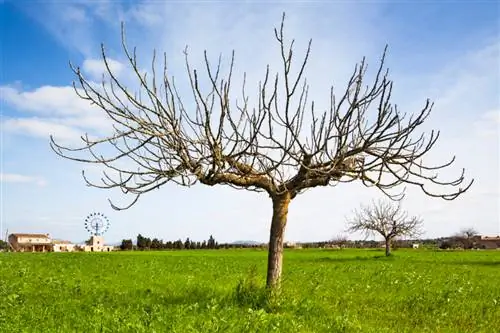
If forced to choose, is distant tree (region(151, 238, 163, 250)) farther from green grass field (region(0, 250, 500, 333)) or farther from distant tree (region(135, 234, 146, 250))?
green grass field (region(0, 250, 500, 333))

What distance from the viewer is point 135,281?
1822cm

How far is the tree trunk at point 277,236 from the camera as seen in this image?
11734 millimetres

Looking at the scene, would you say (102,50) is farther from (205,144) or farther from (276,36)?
(276,36)

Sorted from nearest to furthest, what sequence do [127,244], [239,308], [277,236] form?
[239,308] < [277,236] < [127,244]

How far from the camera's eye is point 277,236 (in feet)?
38.7

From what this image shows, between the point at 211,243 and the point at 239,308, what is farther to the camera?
Answer: the point at 211,243

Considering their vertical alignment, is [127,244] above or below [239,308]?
below

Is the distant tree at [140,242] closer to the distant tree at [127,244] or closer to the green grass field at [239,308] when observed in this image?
the distant tree at [127,244]

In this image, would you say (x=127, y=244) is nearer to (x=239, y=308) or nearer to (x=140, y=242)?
(x=140, y=242)

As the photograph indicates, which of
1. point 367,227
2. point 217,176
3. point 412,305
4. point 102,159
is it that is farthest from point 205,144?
point 367,227

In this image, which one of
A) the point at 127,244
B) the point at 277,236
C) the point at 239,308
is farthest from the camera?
the point at 127,244

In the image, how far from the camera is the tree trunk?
11734 mm

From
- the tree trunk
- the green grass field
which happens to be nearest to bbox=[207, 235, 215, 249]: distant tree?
the green grass field

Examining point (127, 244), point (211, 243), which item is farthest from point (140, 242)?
point (211, 243)
